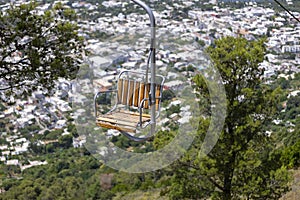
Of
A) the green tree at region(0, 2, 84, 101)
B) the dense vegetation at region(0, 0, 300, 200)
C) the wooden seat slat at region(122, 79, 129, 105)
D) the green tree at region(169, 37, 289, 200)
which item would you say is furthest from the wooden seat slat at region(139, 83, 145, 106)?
the green tree at region(169, 37, 289, 200)

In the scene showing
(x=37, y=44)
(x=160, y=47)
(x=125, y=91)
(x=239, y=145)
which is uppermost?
(x=160, y=47)

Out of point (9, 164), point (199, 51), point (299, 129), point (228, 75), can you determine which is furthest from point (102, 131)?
point (9, 164)

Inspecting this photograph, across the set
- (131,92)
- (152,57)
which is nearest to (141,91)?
(131,92)

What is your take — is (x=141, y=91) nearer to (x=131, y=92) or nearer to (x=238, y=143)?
(x=131, y=92)

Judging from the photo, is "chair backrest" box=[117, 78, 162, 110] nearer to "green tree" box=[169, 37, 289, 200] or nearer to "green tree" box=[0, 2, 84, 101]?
"green tree" box=[0, 2, 84, 101]

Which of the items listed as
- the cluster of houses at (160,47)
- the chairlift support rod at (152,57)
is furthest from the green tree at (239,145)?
the chairlift support rod at (152,57)
